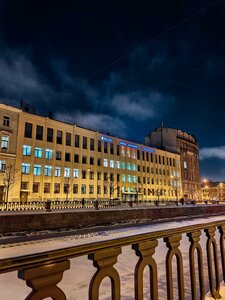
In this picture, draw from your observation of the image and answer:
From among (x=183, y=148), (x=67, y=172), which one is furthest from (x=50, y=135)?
(x=183, y=148)

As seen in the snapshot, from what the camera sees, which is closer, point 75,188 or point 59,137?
point 59,137

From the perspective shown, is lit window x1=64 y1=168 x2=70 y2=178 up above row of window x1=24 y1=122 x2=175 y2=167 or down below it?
below

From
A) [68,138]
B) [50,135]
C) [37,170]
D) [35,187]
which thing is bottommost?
[35,187]

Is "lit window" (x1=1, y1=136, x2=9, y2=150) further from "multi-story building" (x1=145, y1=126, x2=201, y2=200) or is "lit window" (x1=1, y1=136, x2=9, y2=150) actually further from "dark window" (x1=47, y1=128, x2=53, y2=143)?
"multi-story building" (x1=145, y1=126, x2=201, y2=200)

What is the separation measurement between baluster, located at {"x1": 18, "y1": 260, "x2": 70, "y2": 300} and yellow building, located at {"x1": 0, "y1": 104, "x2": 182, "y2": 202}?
124 feet

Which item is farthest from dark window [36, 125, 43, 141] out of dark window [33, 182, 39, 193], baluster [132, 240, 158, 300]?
baluster [132, 240, 158, 300]

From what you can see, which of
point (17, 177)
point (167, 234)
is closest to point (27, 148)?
point (17, 177)

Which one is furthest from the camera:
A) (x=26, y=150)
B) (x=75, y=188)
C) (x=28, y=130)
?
(x=75, y=188)

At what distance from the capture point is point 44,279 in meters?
1.46

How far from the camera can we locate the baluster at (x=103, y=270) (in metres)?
1.73

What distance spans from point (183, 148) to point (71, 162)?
43663 millimetres

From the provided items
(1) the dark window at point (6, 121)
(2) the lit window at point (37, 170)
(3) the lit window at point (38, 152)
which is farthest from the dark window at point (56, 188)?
(1) the dark window at point (6, 121)

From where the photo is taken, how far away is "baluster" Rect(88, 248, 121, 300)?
5.67ft

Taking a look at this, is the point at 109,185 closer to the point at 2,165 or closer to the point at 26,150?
the point at 26,150
